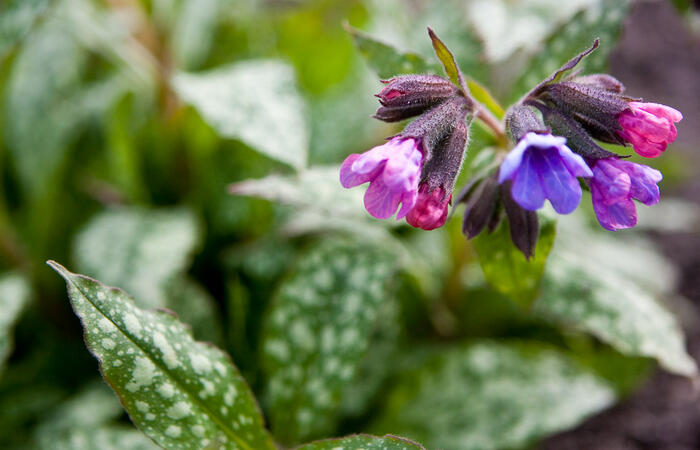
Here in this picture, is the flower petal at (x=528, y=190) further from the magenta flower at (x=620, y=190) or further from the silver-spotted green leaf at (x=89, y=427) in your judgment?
the silver-spotted green leaf at (x=89, y=427)

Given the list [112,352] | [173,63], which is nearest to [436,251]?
[173,63]

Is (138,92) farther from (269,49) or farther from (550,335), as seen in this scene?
(550,335)

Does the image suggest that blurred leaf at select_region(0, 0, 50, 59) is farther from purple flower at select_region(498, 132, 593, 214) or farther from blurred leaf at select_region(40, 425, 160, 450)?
purple flower at select_region(498, 132, 593, 214)

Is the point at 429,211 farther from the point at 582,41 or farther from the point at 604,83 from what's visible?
the point at 582,41

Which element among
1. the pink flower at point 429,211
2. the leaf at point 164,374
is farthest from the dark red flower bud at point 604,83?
the leaf at point 164,374

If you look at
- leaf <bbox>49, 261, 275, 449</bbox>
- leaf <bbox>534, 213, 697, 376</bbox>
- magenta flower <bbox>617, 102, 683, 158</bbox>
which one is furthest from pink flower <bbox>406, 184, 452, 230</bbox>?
leaf <bbox>534, 213, 697, 376</bbox>

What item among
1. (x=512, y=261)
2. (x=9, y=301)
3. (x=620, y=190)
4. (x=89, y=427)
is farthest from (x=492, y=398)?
(x=9, y=301)
